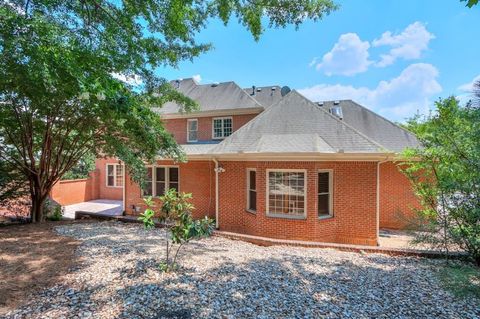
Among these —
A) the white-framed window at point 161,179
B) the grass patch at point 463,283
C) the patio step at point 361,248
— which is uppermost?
the white-framed window at point 161,179

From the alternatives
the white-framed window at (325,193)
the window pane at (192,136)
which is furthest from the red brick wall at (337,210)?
the window pane at (192,136)

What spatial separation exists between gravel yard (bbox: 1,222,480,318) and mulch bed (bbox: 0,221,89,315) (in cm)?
29

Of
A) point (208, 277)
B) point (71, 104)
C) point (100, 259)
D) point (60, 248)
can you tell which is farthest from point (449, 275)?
point (71, 104)

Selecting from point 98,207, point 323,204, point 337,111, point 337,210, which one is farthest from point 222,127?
point 98,207

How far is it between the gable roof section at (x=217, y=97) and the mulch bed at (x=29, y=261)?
30.2ft

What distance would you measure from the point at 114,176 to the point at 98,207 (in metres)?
3.26

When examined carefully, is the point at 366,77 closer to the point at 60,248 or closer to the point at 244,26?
the point at 244,26

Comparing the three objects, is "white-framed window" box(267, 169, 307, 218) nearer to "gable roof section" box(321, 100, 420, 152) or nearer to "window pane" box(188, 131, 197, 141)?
"gable roof section" box(321, 100, 420, 152)

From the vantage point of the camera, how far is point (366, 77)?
18.6 metres

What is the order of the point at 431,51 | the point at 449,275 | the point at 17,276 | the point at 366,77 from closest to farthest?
1. the point at 449,275
2. the point at 17,276
3. the point at 431,51
4. the point at 366,77

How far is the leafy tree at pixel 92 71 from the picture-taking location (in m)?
5.20

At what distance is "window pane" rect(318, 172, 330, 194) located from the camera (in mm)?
9930

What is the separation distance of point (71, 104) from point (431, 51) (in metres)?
15.6

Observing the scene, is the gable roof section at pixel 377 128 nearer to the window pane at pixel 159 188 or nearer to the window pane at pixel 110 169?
the window pane at pixel 159 188
